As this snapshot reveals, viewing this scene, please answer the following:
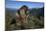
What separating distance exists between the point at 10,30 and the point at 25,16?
0.25 metres

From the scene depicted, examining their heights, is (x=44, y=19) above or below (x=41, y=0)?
below

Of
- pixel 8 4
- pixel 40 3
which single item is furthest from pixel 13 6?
pixel 40 3

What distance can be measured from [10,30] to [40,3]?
51 cm

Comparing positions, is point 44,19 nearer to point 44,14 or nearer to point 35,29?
point 44,14

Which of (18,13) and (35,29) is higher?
(18,13)

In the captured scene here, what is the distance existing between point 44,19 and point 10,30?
1.48 feet

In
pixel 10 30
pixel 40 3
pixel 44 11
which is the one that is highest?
pixel 40 3

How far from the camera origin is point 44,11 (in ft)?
3.97

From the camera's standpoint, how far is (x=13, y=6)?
113 centimetres

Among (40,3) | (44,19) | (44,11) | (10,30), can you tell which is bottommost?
(10,30)

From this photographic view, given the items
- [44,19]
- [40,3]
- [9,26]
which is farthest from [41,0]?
[9,26]
